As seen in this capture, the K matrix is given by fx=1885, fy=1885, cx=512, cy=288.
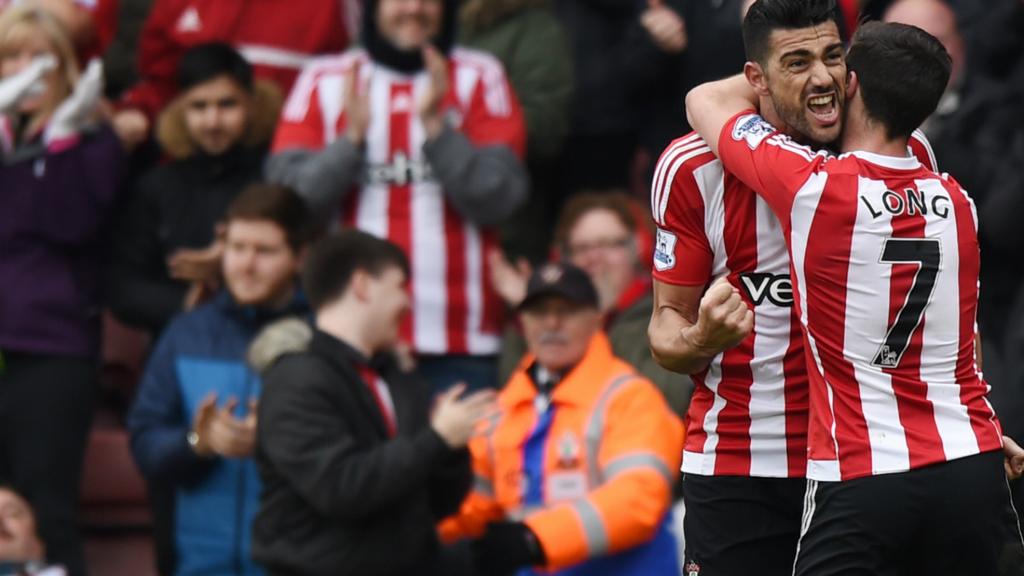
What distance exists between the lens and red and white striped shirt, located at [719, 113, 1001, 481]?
13.8ft

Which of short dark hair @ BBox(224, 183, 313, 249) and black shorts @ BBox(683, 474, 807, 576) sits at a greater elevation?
short dark hair @ BBox(224, 183, 313, 249)

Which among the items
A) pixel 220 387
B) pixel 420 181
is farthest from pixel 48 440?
pixel 420 181

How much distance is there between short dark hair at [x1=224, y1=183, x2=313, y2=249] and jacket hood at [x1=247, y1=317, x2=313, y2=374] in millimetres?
427

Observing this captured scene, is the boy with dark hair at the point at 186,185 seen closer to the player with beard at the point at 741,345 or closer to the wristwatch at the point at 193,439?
the wristwatch at the point at 193,439

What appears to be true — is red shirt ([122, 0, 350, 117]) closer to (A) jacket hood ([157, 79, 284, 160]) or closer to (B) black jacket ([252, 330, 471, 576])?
(A) jacket hood ([157, 79, 284, 160])

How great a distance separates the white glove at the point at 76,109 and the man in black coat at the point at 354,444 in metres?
1.97

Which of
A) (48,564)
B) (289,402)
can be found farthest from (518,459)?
(48,564)

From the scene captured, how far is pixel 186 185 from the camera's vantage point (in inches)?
318

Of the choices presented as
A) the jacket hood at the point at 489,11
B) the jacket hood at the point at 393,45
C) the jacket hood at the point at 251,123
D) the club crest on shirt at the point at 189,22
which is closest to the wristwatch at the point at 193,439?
the jacket hood at the point at 251,123

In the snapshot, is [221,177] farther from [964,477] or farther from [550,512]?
[964,477]

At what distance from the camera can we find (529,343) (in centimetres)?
702

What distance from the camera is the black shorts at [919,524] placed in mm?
4199

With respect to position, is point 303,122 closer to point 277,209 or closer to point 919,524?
point 277,209

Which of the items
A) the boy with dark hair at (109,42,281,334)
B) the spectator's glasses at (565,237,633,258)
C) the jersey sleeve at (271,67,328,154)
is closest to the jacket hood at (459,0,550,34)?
the jersey sleeve at (271,67,328,154)
